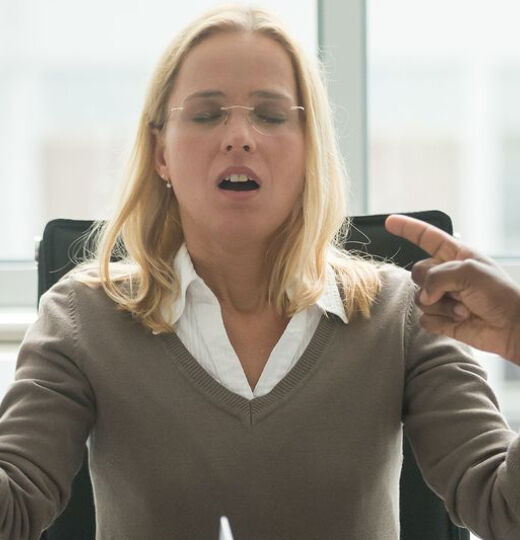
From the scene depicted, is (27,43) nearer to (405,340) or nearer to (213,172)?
(213,172)

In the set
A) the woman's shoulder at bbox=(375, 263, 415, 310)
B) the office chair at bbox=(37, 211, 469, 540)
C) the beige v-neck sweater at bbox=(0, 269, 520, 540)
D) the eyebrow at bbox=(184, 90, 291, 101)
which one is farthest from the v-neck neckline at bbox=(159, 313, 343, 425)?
the eyebrow at bbox=(184, 90, 291, 101)

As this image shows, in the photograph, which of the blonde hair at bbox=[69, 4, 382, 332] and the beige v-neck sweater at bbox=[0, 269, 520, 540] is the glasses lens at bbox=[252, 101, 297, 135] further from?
the beige v-neck sweater at bbox=[0, 269, 520, 540]

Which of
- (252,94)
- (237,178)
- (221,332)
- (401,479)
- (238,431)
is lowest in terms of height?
(401,479)

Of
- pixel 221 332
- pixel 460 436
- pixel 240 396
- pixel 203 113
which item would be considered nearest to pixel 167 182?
pixel 203 113

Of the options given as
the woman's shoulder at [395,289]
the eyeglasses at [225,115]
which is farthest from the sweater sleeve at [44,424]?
the woman's shoulder at [395,289]

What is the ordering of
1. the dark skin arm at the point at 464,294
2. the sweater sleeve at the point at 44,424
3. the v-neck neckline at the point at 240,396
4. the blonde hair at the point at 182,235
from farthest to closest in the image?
the blonde hair at the point at 182,235 < the v-neck neckline at the point at 240,396 < the sweater sleeve at the point at 44,424 < the dark skin arm at the point at 464,294

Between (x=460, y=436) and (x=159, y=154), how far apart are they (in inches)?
25.8

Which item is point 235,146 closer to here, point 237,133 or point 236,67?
point 237,133

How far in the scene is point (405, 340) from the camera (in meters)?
1.48

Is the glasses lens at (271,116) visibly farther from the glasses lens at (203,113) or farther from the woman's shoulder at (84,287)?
the woman's shoulder at (84,287)

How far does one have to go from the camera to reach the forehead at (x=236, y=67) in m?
1.45

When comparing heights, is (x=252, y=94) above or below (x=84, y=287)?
above

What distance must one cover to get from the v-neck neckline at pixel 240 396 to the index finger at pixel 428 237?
0.28 meters

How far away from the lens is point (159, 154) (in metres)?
1.57
